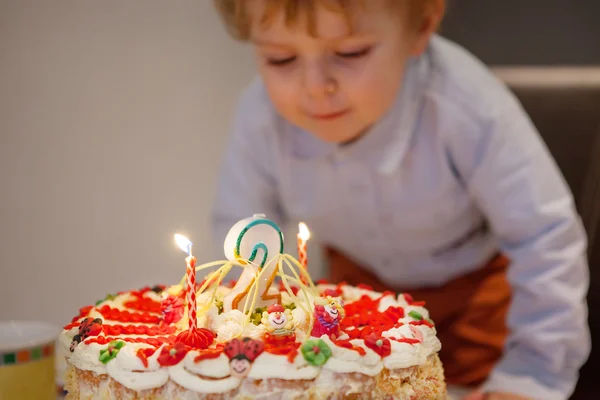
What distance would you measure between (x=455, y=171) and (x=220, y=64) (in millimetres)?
685

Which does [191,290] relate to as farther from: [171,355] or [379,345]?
[379,345]

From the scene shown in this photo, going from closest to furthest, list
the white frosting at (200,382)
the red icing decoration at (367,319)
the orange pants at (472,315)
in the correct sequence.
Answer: the white frosting at (200,382) < the red icing decoration at (367,319) < the orange pants at (472,315)

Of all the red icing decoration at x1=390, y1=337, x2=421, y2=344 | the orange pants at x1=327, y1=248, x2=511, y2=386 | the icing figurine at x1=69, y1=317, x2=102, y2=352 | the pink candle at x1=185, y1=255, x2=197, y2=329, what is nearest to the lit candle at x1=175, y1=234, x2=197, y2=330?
the pink candle at x1=185, y1=255, x2=197, y2=329

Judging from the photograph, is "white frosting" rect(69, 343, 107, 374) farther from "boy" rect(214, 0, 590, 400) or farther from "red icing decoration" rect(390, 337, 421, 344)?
"boy" rect(214, 0, 590, 400)

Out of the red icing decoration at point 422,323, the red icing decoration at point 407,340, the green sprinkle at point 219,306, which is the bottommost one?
the red icing decoration at point 422,323

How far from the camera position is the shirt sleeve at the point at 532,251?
116 centimetres

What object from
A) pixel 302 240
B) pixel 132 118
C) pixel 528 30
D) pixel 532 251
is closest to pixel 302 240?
pixel 302 240

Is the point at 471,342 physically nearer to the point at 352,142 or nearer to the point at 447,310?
the point at 447,310

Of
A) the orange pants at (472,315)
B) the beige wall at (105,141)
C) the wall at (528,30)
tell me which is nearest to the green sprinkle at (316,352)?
the orange pants at (472,315)

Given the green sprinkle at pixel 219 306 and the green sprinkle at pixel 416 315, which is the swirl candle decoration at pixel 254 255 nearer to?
the green sprinkle at pixel 219 306

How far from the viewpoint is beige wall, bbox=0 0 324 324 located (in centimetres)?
169

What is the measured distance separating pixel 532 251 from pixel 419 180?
263 mm

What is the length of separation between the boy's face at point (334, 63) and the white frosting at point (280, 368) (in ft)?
1.56

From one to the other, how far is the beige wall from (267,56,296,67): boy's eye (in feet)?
2.15
